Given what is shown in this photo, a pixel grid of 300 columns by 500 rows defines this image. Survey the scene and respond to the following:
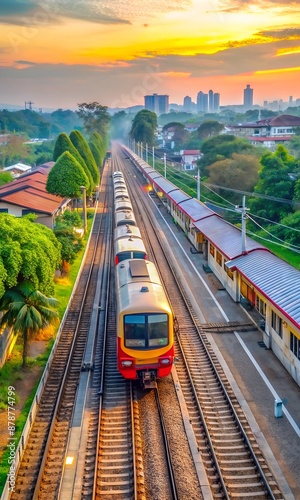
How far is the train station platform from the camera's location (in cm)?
1236

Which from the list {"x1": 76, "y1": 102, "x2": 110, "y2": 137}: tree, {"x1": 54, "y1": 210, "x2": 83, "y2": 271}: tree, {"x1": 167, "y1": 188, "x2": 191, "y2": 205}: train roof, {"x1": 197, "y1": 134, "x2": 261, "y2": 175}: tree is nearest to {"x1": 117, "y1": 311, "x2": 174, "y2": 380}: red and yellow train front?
{"x1": 54, "y1": 210, "x2": 83, "y2": 271}: tree

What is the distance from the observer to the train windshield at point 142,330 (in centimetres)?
1502

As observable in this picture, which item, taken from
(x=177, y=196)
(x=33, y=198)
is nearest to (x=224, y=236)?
(x=33, y=198)

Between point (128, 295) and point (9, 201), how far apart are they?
19.2 m

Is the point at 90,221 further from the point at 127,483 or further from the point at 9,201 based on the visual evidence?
the point at 127,483

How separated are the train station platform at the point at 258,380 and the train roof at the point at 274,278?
2.03m

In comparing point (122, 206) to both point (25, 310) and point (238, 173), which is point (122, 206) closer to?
point (238, 173)

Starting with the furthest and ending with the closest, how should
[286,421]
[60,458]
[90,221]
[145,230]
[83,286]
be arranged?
1. [90,221]
2. [145,230]
3. [83,286]
4. [286,421]
5. [60,458]

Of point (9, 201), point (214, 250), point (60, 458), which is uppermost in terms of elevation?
point (9, 201)

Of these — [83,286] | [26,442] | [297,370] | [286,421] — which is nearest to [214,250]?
[83,286]

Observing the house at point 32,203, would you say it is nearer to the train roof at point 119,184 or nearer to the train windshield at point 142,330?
the train roof at point 119,184

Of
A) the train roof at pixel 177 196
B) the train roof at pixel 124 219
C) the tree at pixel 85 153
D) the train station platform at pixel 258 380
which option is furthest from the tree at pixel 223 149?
the train station platform at pixel 258 380

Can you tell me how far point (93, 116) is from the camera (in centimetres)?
11506

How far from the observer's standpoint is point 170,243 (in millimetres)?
38125
